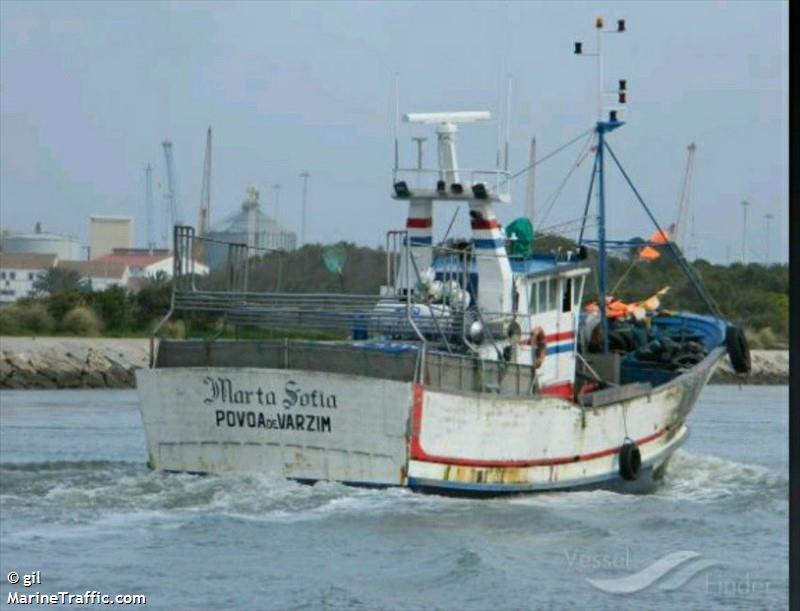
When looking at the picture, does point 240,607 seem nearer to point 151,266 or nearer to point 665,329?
point 665,329

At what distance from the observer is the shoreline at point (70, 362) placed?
47.1 m

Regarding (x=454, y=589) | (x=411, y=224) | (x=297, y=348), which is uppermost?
(x=411, y=224)

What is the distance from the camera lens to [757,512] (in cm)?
1953

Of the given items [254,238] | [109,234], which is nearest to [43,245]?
[109,234]

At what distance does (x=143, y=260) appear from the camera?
224 feet

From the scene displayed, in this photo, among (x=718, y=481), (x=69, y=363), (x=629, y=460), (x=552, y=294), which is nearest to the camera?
(x=629, y=460)

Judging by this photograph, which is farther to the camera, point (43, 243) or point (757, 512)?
point (43, 243)

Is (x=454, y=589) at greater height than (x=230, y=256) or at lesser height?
lesser

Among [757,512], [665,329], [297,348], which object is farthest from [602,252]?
[297,348]

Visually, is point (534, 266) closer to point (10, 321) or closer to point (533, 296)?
point (533, 296)

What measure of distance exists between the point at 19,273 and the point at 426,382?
47.8 metres

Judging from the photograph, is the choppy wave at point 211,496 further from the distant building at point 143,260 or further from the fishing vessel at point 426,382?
the distant building at point 143,260

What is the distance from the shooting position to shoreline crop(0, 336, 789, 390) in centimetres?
4708

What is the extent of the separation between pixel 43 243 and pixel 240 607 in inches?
2514
